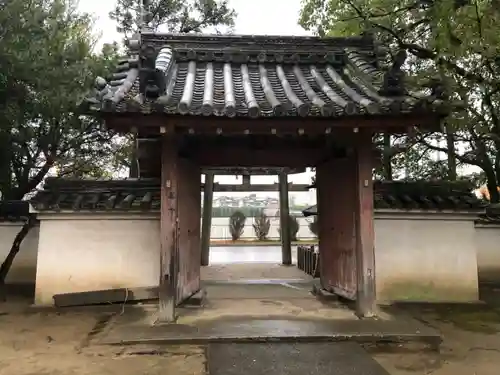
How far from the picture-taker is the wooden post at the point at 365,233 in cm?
656

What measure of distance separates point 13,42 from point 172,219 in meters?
4.74

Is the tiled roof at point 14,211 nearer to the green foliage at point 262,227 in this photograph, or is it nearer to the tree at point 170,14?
the tree at point 170,14

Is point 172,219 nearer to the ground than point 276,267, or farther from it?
farther from it

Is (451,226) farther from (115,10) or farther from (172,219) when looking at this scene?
(115,10)

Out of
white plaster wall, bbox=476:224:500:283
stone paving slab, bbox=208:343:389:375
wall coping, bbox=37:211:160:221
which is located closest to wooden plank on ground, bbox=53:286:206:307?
wall coping, bbox=37:211:160:221

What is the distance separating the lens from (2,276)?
9305 mm

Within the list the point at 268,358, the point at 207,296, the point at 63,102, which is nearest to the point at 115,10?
the point at 63,102

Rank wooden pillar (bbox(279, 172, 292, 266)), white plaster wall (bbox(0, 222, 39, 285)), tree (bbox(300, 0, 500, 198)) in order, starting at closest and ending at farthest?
tree (bbox(300, 0, 500, 198))
white plaster wall (bbox(0, 222, 39, 285))
wooden pillar (bbox(279, 172, 292, 266))

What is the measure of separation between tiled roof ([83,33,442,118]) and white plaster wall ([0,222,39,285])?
4397 mm

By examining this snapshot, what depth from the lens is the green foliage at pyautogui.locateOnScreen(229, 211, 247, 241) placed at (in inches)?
1375

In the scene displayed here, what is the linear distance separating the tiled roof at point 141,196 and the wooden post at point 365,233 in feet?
6.39

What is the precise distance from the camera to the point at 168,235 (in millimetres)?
6320

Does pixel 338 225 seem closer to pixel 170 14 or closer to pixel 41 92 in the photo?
pixel 41 92

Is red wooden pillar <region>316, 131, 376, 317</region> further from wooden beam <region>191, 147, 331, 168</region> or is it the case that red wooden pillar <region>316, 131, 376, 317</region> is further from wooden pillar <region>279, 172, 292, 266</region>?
wooden pillar <region>279, 172, 292, 266</region>
